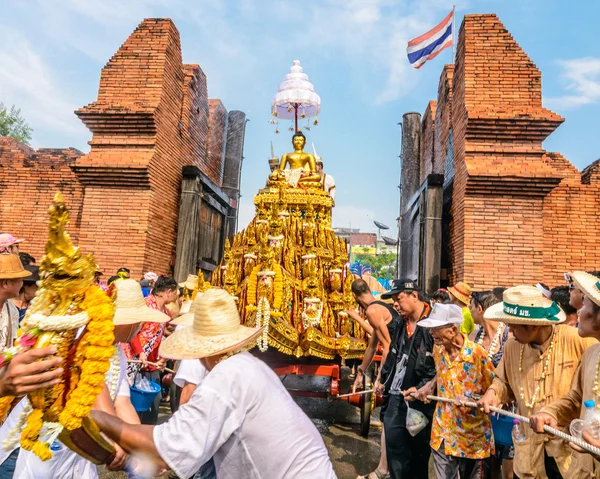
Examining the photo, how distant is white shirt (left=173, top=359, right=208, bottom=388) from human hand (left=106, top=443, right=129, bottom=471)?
1232 millimetres

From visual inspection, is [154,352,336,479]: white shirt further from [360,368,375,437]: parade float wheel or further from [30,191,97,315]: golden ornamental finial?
[360,368,375,437]: parade float wheel

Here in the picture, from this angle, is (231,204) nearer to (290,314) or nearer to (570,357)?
(290,314)

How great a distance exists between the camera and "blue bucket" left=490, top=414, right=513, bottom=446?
10.3 feet

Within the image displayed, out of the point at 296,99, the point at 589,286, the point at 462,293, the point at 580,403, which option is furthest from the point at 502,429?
the point at 296,99

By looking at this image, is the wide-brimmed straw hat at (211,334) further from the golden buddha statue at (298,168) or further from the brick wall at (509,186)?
the golden buddha statue at (298,168)

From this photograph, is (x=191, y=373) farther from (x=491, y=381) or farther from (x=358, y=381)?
(x=358, y=381)

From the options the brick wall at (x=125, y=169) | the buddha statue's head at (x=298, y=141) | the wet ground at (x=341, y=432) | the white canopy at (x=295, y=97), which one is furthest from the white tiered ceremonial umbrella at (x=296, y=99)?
the wet ground at (x=341, y=432)

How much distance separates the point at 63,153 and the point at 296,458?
10557 millimetres

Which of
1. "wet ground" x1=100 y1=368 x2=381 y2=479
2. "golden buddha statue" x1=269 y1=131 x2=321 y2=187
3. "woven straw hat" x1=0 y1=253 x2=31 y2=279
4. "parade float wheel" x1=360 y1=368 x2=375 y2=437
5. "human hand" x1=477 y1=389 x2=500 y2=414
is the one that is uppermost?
"golden buddha statue" x1=269 y1=131 x2=321 y2=187

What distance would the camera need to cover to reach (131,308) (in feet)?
8.72

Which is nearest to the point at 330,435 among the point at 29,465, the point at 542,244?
the point at 29,465

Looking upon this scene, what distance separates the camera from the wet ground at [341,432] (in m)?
4.59

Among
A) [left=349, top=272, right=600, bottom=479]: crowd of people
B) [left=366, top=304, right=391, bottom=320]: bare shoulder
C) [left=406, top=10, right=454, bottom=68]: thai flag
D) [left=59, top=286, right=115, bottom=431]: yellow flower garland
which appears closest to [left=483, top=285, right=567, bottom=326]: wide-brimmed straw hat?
[left=349, top=272, right=600, bottom=479]: crowd of people

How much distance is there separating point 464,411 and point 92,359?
2618mm
